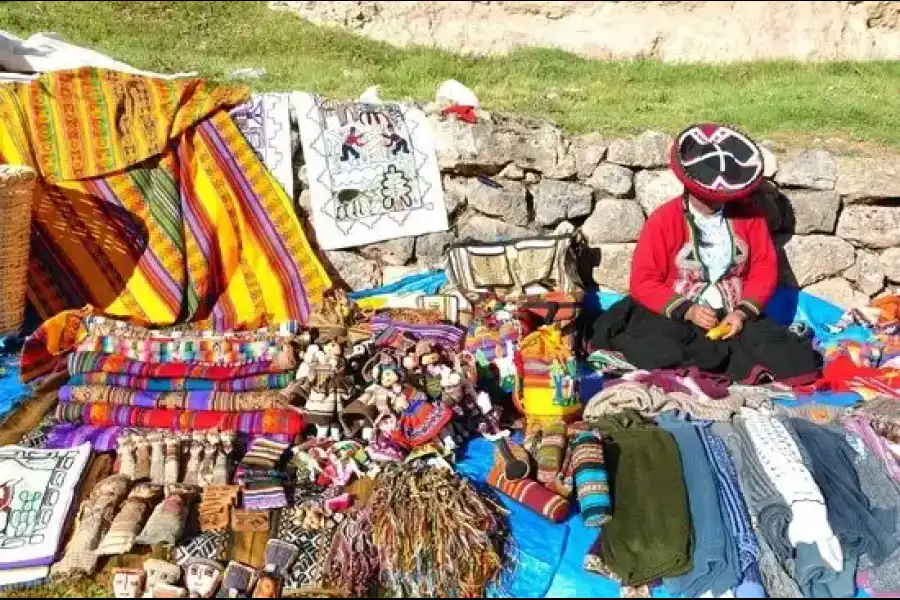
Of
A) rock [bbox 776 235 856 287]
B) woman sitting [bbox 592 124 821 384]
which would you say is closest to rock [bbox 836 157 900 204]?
rock [bbox 776 235 856 287]

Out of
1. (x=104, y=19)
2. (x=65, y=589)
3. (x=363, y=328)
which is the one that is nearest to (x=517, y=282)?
(x=363, y=328)

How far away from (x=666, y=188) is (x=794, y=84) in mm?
2550

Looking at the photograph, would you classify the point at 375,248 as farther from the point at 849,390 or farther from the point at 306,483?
the point at 849,390

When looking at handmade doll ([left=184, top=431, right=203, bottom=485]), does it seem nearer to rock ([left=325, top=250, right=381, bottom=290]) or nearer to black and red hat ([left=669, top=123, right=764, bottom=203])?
rock ([left=325, top=250, right=381, bottom=290])

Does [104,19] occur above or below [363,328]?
above

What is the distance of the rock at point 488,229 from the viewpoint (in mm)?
5656

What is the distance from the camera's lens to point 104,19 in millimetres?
8867

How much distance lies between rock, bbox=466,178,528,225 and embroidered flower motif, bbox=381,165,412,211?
39cm

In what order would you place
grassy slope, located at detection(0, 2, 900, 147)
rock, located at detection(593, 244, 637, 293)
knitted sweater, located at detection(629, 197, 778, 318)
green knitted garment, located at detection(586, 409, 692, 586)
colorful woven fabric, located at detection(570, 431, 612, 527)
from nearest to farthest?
green knitted garment, located at detection(586, 409, 692, 586) < colorful woven fabric, located at detection(570, 431, 612, 527) < knitted sweater, located at detection(629, 197, 778, 318) < rock, located at detection(593, 244, 637, 293) < grassy slope, located at detection(0, 2, 900, 147)

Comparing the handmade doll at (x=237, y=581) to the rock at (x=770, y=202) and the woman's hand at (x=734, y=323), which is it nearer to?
the woman's hand at (x=734, y=323)

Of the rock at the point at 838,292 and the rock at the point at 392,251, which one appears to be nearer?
the rock at the point at 392,251

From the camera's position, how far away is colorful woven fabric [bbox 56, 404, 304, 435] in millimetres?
4305

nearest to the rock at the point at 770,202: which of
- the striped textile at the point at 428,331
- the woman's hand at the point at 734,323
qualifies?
the woman's hand at the point at 734,323

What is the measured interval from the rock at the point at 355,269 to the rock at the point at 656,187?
5.40 feet
